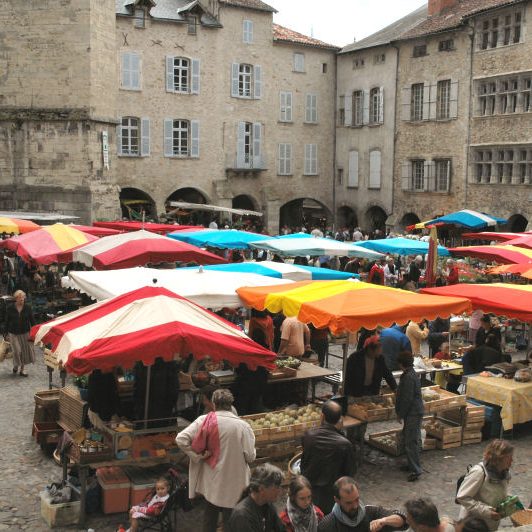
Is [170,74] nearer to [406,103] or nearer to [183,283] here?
[406,103]

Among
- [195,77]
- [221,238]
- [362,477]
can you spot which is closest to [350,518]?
[362,477]

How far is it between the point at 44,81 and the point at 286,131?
14364mm

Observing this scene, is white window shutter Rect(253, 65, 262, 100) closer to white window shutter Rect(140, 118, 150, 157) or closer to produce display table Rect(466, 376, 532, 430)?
white window shutter Rect(140, 118, 150, 157)

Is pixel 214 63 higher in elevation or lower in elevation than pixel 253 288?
higher

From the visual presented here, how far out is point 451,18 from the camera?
110ft

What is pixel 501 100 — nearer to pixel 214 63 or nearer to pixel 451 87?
pixel 451 87

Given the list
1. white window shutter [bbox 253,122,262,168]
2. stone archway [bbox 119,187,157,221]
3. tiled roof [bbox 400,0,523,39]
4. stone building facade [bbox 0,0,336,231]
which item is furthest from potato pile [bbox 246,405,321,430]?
white window shutter [bbox 253,122,262,168]

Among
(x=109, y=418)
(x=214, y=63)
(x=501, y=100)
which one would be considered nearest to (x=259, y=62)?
(x=214, y=63)

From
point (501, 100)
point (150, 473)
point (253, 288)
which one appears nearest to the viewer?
point (150, 473)

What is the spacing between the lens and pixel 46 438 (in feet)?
29.2

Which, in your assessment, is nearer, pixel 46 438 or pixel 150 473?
pixel 150 473

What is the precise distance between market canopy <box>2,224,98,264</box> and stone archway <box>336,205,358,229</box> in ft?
83.4

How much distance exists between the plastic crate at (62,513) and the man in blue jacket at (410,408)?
3.47 metres

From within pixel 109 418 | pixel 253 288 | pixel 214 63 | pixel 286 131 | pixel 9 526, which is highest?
pixel 214 63
